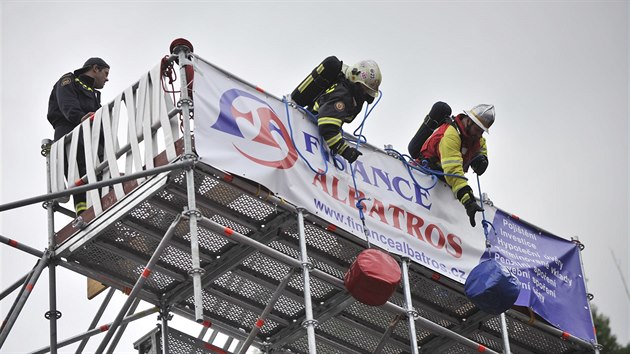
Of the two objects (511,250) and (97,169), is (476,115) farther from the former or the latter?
(97,169)

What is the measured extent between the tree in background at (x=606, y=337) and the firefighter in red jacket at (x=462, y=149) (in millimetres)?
20210

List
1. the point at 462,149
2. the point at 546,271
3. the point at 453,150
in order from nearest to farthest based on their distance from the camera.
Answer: the point at 453,150
the point at 462,149
the point at 546,271

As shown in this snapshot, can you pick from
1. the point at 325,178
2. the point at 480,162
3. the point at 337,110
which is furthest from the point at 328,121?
the point at 480,162

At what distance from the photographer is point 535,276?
56.7 ft

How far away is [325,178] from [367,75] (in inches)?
64.2

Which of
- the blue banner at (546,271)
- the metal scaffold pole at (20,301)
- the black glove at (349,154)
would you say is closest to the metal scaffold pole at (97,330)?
the metal scaffold pole at (20,301)

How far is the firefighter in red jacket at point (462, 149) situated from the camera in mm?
16344

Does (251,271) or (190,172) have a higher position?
(251,271)

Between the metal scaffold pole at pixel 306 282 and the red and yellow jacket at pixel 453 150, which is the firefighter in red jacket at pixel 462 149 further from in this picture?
the metal scaffold pole at pixel 306 282

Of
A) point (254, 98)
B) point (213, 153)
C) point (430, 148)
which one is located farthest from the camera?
point (430, 148)

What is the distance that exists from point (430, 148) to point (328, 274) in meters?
2.91

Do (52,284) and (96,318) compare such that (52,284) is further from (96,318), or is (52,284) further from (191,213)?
(191,213)

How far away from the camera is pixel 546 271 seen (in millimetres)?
17594

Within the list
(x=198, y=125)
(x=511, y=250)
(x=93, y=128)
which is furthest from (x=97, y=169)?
(x=511, y=250)
